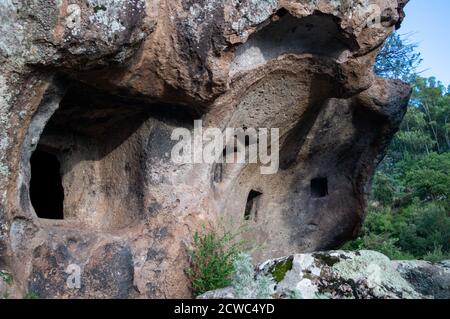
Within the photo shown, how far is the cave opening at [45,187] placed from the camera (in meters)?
5.59

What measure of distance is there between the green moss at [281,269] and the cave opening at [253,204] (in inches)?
113

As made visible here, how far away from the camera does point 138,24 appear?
10.5 ft

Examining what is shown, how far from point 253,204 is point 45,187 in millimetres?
2186

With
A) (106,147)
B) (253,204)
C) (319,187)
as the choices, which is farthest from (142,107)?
(319,187)

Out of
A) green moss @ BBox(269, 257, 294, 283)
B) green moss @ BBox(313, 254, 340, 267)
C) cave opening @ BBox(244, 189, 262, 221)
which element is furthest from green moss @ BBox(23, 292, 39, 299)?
cave opening @ BBox(244, 189, 262, 221)

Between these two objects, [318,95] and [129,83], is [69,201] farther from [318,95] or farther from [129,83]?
[318,95]

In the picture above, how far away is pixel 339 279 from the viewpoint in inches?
111

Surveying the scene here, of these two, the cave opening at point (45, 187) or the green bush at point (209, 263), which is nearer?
the green bush at point (209, 263)

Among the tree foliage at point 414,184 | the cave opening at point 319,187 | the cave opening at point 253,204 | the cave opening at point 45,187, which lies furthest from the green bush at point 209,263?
the tree foliage at point 414,184

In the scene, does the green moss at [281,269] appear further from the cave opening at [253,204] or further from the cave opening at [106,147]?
the cave opening at [253,204]

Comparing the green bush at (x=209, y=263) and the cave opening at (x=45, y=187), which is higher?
the cave opening at (x=45, y=187)

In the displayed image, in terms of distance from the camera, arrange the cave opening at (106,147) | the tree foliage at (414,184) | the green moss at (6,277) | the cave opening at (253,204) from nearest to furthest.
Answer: the green moss at (6,277) → the cave opening at (106,147) → the cave opening at (253,204) → the tree foliage at (414,184)

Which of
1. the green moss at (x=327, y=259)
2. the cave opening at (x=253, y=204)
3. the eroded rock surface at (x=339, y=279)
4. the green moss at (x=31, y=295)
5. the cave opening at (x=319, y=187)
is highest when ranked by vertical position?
the cave opening at (x=319, y=187)

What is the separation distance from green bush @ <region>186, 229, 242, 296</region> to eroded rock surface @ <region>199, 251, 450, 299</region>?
53cm
